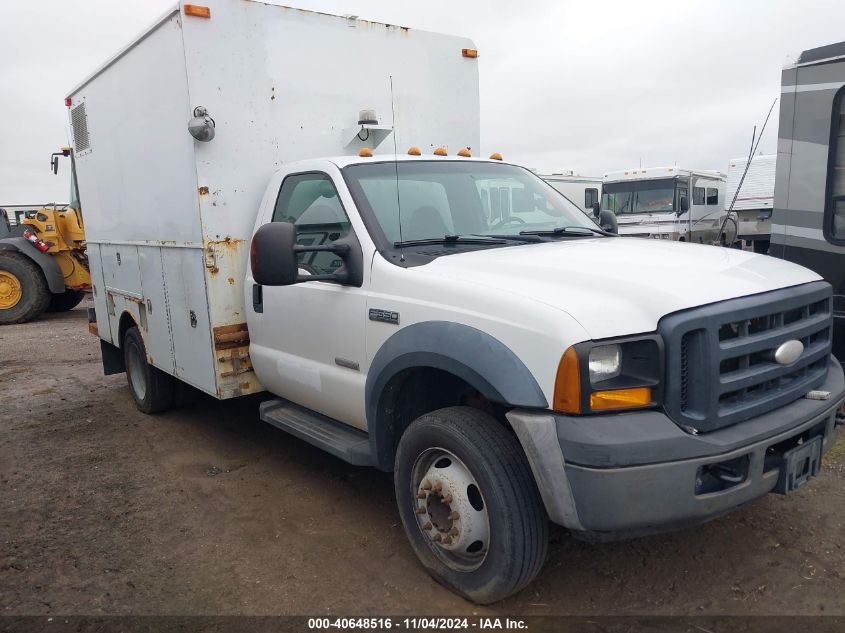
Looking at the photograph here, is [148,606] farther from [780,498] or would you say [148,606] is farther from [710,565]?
[780,498]

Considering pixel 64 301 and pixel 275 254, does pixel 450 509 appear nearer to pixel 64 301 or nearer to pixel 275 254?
pixel 275 254

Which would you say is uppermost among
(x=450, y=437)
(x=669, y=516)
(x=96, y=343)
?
(x=450, y=437)

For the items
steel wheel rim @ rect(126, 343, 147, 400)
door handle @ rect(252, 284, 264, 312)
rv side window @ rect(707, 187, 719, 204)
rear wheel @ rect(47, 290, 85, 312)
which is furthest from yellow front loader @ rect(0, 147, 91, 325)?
rv side window @ rect(707, 187, 719, 204)

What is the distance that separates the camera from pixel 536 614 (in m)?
3.01

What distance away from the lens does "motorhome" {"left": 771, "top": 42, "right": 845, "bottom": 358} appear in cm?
529

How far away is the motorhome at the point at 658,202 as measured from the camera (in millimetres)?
16938

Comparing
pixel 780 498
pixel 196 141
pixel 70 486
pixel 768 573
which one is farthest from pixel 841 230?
pixel 70 486

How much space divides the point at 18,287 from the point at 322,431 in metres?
12.8

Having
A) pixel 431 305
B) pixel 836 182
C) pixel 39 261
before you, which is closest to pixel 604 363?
pixel 431 305

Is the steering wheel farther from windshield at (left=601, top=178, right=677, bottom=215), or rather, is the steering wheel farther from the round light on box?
windshield at (left=601, top=178, right=677, bottom=215)

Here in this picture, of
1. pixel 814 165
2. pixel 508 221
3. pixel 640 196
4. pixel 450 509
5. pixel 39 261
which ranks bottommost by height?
pixel 450 509

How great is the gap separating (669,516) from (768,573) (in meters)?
1.13

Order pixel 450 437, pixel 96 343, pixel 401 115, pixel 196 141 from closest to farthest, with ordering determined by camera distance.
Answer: pixel 450 437, pixel 196 141, pixel 401 115, pixel 96 343

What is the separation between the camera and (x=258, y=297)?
4.35 meters
